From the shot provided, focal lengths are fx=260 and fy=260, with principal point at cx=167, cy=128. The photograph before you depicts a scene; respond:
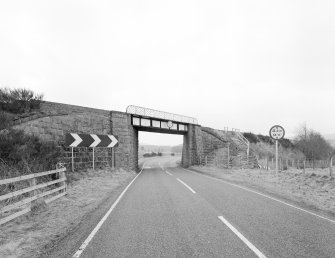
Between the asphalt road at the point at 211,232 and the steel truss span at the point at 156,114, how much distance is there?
805 inches

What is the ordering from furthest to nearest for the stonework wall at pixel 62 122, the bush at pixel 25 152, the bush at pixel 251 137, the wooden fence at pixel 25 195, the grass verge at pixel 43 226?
the bush at pixel 251 137 < the stonework wall at pixel 62 122 < the bush at pixel 25 152 < the wooden fence at pixel 25 195 < the grass verge at pixel 43 226

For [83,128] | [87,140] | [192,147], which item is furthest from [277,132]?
[192,147]

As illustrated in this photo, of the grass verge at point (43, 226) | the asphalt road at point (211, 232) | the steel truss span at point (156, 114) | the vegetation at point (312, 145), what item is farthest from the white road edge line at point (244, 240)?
the vegetation at point (312, 145)

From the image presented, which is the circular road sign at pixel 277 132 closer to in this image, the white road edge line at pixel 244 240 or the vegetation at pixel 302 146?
the white road edge line at pixel 244 240

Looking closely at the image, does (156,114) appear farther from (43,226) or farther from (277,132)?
(43,226)

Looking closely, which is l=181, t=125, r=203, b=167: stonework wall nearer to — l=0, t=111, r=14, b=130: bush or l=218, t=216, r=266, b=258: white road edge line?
l=0, t=111, r=14, b=130: bush

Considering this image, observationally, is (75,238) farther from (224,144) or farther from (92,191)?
(224,144)

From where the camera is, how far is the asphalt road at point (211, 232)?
470 centimetres

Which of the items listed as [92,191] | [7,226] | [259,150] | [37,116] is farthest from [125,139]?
[259,150]

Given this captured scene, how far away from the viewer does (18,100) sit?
19.8 m

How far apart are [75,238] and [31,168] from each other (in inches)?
299

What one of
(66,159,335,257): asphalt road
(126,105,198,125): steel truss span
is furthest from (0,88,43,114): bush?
(66,159,335,257): asphalt road

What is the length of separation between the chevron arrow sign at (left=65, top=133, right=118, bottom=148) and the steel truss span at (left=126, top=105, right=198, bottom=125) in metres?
9.56

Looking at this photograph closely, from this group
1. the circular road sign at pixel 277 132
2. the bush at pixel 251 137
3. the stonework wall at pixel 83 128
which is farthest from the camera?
the bush at pixel 251 137
